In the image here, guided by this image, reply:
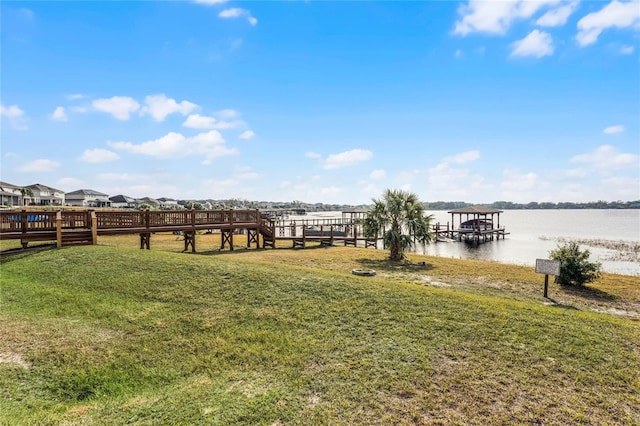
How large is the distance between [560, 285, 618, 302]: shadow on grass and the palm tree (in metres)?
7.20

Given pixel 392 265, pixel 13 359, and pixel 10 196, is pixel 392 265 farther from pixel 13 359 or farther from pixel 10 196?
pixel 10 196

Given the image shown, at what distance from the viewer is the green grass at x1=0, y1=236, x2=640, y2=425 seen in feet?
13.8

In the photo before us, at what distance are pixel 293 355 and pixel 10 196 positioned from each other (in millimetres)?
63805

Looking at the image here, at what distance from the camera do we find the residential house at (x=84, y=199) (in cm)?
6844

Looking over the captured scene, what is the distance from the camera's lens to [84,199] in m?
68.5

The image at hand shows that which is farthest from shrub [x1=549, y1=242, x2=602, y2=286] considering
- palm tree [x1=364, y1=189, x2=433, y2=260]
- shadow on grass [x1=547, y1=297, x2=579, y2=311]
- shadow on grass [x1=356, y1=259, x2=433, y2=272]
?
palm tree [x1=364, y1=189, x2=433, y2=260]

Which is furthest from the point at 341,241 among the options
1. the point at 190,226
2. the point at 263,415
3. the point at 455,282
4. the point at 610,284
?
the point at 263,415

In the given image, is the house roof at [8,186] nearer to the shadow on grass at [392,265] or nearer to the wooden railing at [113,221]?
the wooden railing at [113,221]

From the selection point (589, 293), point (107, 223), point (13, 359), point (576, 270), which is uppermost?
point (107, 223)

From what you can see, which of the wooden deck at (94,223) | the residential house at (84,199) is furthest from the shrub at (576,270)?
the residential house at (84,199)

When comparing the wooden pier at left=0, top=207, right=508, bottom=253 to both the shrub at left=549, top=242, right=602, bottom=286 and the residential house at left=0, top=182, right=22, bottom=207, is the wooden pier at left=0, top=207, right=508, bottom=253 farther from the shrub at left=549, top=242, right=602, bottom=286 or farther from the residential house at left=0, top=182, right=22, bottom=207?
the residential house at left=0, top=182, right=22, bottom=207

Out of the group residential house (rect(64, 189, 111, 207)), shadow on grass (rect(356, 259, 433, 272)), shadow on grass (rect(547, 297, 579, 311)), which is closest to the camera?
shadow on grass (rect(547, 297, 579, 311))

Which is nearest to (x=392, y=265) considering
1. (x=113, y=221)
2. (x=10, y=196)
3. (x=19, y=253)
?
(x=113, y=221)

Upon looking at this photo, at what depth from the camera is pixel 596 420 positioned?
12.8 feet
